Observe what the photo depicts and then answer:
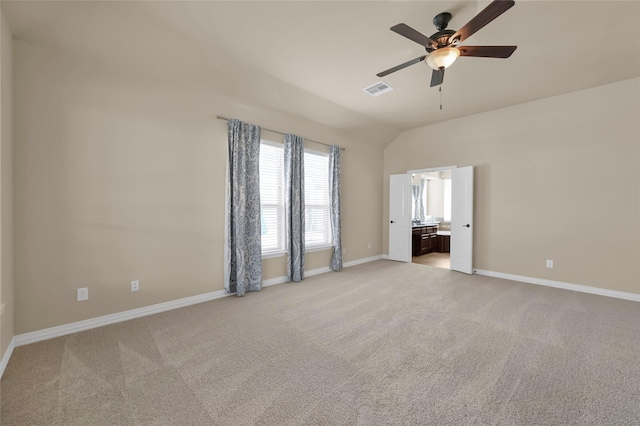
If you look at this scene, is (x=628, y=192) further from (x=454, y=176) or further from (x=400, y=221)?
(x=400, y=221)

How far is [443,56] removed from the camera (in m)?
2.40

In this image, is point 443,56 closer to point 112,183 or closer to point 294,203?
point 294,203

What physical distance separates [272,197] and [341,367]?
2.88 meters

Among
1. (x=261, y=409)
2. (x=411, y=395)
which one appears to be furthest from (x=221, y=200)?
(x=411, y=395)

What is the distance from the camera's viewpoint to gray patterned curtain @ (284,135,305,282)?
14.6ft

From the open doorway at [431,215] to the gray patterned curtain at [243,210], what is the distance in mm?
4671

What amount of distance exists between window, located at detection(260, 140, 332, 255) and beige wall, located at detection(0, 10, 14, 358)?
2627 mm

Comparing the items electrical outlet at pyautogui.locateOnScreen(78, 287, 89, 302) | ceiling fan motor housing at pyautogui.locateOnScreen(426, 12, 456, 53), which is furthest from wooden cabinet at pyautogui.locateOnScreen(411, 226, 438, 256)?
electrical outlet at pyautogui.locateOnScreen(78, 287, 89, 302)

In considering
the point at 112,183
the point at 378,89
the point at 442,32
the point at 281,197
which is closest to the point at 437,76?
the point at 442,32

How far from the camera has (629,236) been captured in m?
3.75

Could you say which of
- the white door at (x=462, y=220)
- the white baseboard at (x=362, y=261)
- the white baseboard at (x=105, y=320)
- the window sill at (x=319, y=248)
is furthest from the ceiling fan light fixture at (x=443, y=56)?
the white baseboard at (x=362, y=261)

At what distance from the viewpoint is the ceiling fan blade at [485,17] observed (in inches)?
69.4

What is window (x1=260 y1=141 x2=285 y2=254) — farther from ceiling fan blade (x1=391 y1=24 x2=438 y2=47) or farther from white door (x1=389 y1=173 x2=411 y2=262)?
white door (x1=389 y1=173 x2=411 y2=262)

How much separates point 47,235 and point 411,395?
352cm
